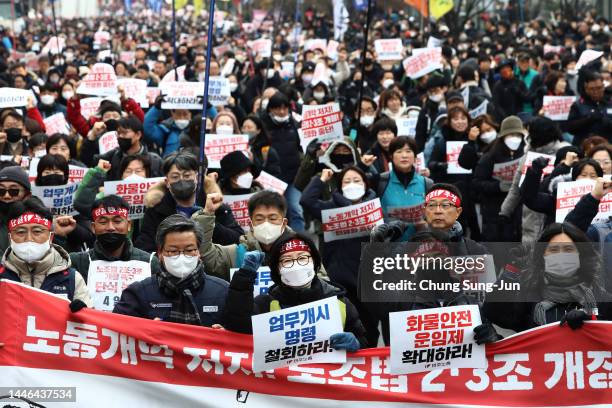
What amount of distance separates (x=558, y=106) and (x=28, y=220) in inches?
312

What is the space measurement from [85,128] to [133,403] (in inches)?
302

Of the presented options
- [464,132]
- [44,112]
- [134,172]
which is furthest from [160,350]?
[44,112]

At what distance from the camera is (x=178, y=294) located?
226 inches

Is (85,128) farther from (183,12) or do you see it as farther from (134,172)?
(183,12)

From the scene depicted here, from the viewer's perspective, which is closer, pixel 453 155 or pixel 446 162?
pixel 453 155

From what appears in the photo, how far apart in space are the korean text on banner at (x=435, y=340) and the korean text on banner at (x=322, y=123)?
5.66 metres

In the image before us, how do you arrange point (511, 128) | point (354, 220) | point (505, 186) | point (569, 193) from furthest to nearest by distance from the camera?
point (511, 128), point (505, 186), point (569, 193), point (354, 220)

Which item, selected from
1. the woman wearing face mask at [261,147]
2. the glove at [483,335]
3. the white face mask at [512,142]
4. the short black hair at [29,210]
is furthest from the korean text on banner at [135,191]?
the glove at [483,335]

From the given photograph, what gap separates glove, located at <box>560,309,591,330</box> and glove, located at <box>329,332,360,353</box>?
928 mm

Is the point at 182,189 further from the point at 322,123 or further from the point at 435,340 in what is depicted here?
the point at 322,123

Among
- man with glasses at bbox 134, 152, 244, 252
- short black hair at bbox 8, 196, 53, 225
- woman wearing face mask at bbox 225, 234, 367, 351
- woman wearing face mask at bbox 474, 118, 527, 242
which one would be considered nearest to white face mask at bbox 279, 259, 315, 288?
woman wearing face mask at bbox 225, 234, 367, 351

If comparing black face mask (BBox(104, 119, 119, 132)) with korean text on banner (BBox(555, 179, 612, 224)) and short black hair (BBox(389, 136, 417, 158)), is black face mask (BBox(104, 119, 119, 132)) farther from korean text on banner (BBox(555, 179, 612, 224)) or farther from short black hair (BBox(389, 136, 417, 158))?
korean text on banner (BBox(555, 179, 612, 224))

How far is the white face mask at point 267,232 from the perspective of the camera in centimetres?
691

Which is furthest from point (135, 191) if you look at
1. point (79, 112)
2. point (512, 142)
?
point (79, 112)
